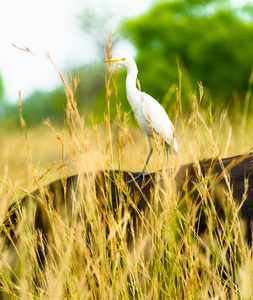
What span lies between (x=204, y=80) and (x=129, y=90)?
28.3 feet

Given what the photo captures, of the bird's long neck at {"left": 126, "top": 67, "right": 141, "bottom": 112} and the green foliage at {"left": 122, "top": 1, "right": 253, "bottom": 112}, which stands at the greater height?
the green foliage at {"left": 122, "top": 1, "right": 253, "bottom": 112}

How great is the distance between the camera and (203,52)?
10781 mm

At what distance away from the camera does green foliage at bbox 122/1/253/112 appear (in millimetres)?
10602

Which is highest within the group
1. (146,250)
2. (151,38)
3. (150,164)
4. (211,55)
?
(151,38)

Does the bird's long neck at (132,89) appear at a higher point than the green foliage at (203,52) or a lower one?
lower

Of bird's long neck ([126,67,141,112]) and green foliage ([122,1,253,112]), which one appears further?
A: green foliage ([122,1,253,112])

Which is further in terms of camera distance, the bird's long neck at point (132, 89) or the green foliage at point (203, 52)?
the green foliage at point (203, 52)

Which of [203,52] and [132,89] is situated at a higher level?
[203,52]

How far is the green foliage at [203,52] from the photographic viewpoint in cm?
1060

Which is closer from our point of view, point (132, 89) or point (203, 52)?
point (132, 89)

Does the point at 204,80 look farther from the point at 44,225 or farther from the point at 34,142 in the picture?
the point at 44,225

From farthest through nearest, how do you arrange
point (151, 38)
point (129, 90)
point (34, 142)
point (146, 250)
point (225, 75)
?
point (151, 38)
point (225, 75)
point (34, 142)
point (129, 90)
point (146, 250)

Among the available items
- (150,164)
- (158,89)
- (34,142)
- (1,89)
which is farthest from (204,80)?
(1,89)

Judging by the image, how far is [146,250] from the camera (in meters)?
1.66
